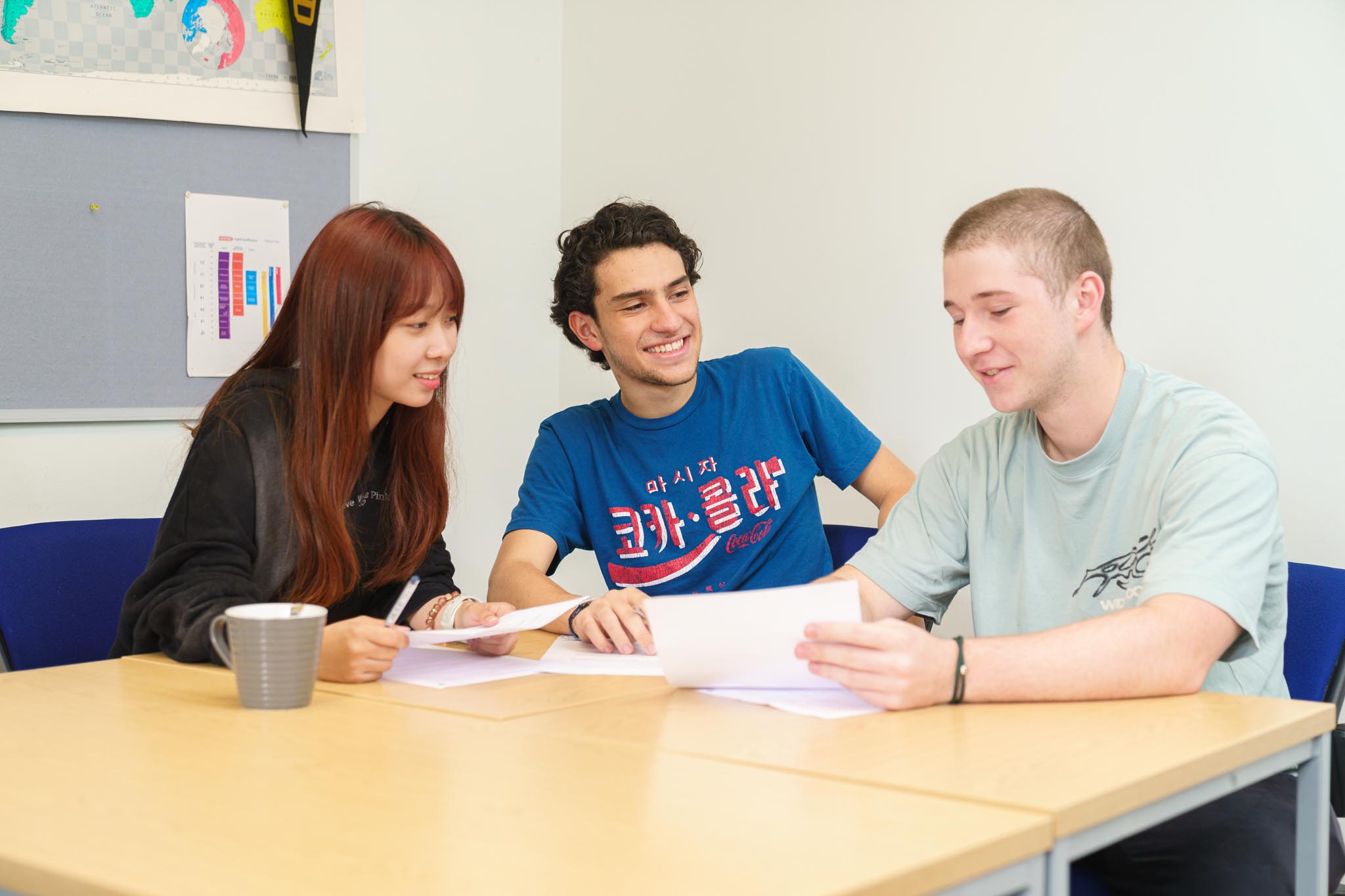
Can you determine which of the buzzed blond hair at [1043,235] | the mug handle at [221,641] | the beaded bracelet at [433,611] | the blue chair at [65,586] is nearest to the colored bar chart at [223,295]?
the blue chair at [65,586]

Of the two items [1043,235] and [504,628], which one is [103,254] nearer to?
[504,628]

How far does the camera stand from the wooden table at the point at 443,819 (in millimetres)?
764

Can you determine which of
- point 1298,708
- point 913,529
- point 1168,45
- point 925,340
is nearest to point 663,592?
point 913,529

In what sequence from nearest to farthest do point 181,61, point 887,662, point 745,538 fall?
point 887,662, point 745,538, point 181,61

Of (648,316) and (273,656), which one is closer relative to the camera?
(273,656)

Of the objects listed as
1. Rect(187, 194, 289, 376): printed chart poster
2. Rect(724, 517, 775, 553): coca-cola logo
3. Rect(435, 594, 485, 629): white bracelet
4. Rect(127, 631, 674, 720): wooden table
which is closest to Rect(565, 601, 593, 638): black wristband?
Rect(435, 594, 485, 629): white bracelet

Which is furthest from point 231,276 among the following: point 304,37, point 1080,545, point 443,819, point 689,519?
point 443,819

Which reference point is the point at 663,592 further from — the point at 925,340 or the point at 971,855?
the point at 971,855

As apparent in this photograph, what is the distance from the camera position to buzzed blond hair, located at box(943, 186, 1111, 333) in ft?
5.18

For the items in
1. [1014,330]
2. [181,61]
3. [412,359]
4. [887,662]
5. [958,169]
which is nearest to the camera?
[887,662]

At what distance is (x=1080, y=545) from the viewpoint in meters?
1.59

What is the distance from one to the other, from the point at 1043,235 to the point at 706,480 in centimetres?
88

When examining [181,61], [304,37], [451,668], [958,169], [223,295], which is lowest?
[451,668]

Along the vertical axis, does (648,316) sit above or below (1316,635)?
above
